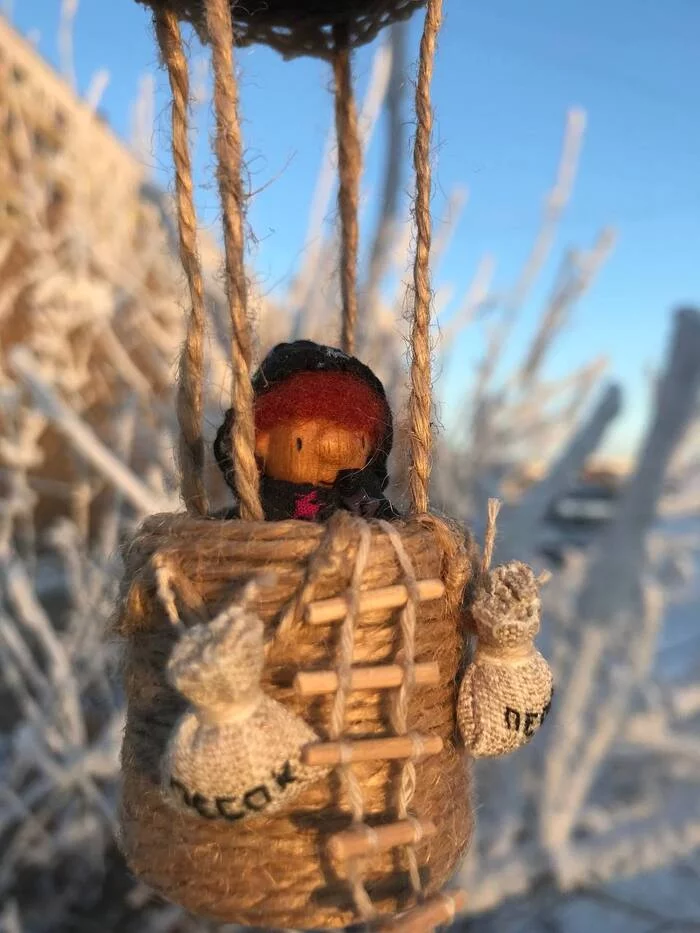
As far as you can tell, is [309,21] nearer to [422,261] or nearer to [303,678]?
[422,261]

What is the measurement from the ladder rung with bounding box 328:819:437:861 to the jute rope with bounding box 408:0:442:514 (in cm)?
18

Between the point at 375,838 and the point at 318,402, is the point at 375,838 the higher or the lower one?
the lower one

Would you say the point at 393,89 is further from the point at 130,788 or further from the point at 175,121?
the point at 130,788

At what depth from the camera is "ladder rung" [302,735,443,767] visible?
34 cm

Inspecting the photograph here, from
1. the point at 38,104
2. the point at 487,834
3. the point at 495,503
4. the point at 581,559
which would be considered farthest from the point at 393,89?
the point at 38,104

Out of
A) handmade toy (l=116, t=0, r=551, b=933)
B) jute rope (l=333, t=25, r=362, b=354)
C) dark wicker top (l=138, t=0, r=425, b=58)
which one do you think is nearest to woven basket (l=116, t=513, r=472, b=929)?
handmade toy (l=116, t=0, r=551, b=933)

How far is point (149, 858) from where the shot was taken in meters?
0.40

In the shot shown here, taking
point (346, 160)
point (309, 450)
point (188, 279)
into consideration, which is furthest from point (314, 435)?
point (346, 160)

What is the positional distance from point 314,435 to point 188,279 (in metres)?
0.12

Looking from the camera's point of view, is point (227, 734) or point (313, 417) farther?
point (313, 417)

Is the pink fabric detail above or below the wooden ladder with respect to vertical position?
above

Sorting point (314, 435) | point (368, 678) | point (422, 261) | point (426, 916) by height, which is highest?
point (422, 261)

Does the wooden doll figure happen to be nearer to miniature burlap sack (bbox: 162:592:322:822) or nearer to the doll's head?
the doll's head

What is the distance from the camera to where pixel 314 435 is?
0.46 metres
